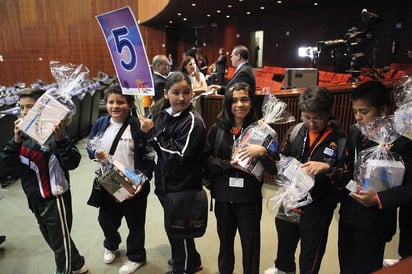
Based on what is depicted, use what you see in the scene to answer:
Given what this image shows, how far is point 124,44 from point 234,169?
0.93m

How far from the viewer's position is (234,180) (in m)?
1.81

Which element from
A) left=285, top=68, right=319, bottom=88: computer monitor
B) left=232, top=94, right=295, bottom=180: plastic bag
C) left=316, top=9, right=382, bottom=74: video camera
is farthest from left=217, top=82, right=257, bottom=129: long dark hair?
left=285, top=68, right=319, bottom=88: computer monitor

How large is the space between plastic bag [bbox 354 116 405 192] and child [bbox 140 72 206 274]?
91 cm

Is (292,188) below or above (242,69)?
below

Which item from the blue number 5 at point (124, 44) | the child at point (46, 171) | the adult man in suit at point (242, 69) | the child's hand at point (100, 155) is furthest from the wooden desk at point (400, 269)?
the adult man in suit at point (242, 69)

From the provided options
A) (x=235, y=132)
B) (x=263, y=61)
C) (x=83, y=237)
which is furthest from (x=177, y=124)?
(x=263, y=61)

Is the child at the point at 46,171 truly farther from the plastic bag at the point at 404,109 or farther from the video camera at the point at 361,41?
the video camera at the point at 361,41

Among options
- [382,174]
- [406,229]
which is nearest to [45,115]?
[382,174]

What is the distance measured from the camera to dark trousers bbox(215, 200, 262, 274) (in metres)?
A: 1.84

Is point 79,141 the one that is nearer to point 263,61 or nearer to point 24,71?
point 263,61

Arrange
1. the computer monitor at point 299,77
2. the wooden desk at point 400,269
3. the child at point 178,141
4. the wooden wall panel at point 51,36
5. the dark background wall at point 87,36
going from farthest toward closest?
1. the wooden wall panel at point 51,36
2. the dark background wall at point 87,36
3. the computer monitor at point 299,77
4. the child at point 178,141
5. the wooden desk at point 400,269

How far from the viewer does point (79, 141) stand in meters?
5.68

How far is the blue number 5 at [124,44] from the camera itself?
1.54 m

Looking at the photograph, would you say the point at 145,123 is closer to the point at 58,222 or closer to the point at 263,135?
the point at 263,135
